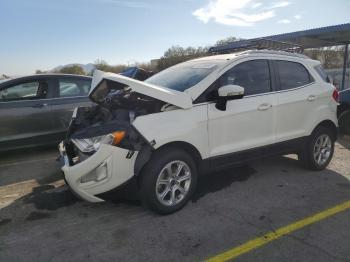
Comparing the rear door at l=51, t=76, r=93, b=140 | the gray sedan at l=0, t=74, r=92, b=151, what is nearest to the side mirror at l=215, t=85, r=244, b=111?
the rear door at l=51, t=76, r=93, b=140

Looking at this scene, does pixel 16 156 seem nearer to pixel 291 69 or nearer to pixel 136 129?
pixel 136 129

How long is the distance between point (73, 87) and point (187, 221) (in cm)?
431

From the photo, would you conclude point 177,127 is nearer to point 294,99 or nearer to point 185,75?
point 185,75

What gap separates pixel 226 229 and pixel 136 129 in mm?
1387

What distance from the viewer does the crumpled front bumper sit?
12.2 feet

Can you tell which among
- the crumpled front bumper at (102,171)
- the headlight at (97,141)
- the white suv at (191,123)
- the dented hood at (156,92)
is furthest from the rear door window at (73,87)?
the crumpled front bumper at (102,171)

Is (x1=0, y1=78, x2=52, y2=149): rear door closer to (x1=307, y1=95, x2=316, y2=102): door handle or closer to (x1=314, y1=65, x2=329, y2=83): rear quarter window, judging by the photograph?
(x1=307, y1=95, x2=316, y2=102): door handle

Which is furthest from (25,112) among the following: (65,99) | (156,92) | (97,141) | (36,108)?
(156,92)

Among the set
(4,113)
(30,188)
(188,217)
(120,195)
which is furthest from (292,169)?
(4,113)

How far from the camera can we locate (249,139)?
4.71m

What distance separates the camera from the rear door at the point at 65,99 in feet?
22.4

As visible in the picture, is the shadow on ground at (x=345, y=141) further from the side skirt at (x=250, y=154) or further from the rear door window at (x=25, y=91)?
the rear door window at (x=25, y=91)

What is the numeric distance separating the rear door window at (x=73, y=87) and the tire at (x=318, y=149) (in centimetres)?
431

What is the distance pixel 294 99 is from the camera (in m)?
5.17
